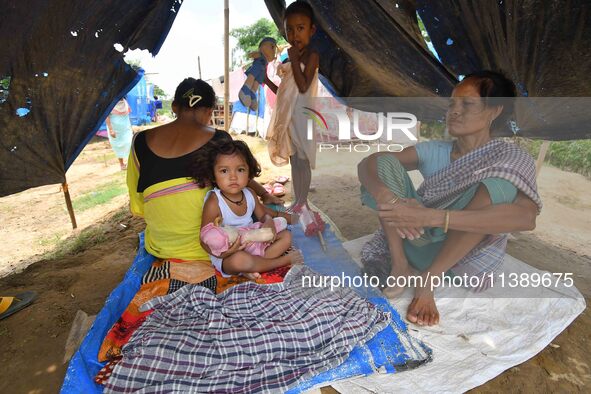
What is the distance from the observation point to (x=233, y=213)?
1.83 meters

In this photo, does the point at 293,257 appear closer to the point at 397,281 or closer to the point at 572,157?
the point at 397,281

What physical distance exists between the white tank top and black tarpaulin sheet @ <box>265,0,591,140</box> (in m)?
1.22

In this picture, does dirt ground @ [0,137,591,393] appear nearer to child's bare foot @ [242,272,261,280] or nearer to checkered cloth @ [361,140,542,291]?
checkered cloth @ [361,140,542,291]

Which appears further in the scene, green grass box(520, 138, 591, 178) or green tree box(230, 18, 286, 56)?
green tree box(230, 18, 286, 56)

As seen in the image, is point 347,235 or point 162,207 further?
point 347,235

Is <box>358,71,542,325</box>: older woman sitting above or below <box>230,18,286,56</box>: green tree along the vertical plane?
below

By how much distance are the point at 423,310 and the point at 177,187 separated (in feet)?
4.48

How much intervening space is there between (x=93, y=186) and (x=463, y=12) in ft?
17.2

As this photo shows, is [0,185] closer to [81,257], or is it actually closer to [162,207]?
[81,257]

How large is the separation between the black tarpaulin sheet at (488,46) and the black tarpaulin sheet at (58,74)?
131 centimetres

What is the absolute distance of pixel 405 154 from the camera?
6.17ft

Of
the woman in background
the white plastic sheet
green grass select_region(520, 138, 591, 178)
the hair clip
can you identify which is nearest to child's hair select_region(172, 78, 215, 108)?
the hair clip

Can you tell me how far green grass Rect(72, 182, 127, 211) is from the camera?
420 centimetres

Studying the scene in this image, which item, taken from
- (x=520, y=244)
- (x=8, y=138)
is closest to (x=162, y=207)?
(x=8, y=138)
